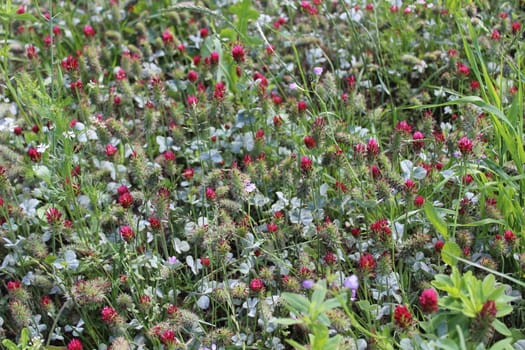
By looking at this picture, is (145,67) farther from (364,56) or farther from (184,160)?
(364,56)

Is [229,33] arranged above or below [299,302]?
above

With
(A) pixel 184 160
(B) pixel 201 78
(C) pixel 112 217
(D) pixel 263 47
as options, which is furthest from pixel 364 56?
(C) pixel 112 217

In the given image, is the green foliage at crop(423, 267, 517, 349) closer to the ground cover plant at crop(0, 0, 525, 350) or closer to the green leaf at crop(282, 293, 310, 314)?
the ground cover plant at crop(0, 0, 525, 350)

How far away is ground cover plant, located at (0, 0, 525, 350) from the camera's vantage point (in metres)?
Result: 2.31

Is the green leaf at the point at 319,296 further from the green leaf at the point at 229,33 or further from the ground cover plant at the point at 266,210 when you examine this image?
the green leaf at the point at 229,33

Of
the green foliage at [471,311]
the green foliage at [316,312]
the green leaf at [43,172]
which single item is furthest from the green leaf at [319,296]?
the green leaf at [43,172]

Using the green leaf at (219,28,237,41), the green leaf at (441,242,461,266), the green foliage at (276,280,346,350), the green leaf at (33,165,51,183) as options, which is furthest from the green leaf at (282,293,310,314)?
the green leaf at (219,28,237,41)

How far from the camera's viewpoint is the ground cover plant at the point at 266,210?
7.58 feet

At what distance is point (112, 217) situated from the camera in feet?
9.21

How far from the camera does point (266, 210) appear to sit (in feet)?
9.68

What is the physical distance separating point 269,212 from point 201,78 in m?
1.07

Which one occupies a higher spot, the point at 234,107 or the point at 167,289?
the point at 234,107

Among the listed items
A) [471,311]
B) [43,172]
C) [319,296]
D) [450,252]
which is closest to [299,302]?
[319,296]

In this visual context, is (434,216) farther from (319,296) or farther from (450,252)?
(319,296)
